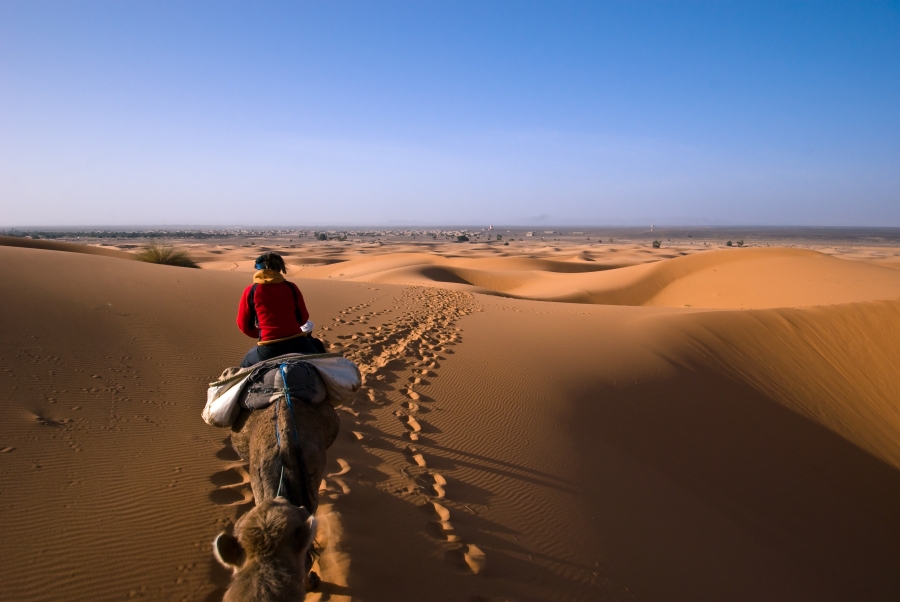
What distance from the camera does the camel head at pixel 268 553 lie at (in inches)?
75.5

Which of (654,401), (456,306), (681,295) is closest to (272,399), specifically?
(654,401)

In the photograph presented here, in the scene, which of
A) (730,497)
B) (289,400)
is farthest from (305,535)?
(730,497)

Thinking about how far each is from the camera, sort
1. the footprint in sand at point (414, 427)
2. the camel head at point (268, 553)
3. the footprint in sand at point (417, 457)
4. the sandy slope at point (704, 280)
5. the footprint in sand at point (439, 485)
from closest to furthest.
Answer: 1. the camel head at point (268, 553)
2. the footprint in sand at point (439, 485)
3. the footprint in sand at point (417, 457)
4. the footprint in sand at point (414, 427)
5. the sandy slope at point (704, 280)

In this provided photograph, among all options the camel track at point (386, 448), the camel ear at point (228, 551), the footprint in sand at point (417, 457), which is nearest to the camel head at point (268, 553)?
the camel ear at point (228, 551)

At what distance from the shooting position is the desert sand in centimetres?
328

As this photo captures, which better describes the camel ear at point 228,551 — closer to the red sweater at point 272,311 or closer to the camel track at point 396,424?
the camel track at point 396,424

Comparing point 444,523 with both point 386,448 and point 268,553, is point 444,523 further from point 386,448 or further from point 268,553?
point 268,553

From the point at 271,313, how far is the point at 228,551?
2.29 meters

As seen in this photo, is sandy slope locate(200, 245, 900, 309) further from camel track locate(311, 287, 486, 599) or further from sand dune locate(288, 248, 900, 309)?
camel track locate(311, 287, 486, 599)

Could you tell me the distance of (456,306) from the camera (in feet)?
44.3

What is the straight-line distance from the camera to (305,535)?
2.14 meters

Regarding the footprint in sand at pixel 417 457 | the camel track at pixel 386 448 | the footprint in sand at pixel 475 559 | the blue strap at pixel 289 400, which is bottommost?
the footprint in sand at pixel 475 559

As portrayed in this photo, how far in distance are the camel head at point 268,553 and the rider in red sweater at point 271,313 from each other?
2013 mm

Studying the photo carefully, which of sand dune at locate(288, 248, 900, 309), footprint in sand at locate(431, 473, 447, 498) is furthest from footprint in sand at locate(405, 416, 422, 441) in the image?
sand dune at locate(288, 248, 900, 309)
